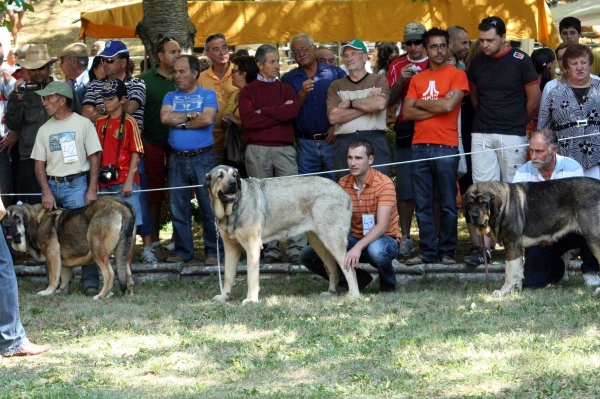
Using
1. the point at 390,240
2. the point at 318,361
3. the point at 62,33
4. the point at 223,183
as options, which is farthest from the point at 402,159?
the point at 62,33

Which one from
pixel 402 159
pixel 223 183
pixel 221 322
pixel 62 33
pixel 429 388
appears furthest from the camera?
Result: pixel 62 33

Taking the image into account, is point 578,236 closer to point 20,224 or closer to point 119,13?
point 20,224

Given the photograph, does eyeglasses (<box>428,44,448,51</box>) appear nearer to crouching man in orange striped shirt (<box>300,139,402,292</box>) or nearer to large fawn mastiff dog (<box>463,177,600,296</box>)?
crouching man in orange striped shirt (<box>300,139,402,292</box>)

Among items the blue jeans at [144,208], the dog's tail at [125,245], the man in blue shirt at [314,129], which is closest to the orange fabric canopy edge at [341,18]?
the man in blue shirt at [314,129]

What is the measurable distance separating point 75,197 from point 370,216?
3115 mm

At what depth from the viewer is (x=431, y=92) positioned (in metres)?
10.0

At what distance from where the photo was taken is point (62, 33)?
26.5m

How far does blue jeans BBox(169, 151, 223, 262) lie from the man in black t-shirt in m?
2.92

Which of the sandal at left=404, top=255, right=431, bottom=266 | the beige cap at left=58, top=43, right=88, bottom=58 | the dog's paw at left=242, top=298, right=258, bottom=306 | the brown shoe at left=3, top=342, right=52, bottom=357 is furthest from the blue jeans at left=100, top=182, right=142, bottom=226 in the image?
the brown shoe at left=3, top=342, right=52, bottom=357

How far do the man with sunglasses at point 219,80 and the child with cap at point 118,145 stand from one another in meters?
1.32

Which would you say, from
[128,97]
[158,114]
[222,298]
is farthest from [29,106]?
[222,298]

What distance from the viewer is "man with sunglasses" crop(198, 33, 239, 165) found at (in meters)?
11.4

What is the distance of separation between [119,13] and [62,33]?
10.8 metres

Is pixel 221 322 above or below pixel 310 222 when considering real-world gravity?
below
